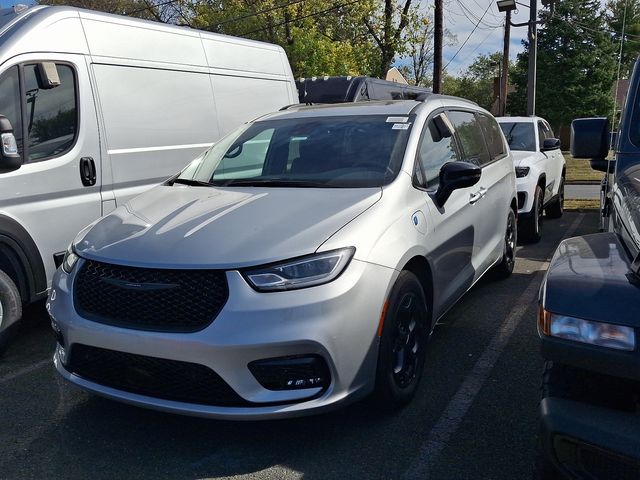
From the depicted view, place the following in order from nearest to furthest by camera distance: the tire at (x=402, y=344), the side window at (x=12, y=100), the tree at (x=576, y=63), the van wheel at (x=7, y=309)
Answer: the tire at (x=402, y=344)
the van wheel at (x=7, y=309)
the side window at (x=12, y=100)
the tree at (x=576, y=63)

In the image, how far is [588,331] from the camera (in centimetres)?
198

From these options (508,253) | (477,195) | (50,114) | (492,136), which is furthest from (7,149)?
(508,253)

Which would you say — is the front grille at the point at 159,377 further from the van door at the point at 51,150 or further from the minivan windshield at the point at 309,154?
the van door at the point at 51,150

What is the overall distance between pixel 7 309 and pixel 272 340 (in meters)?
2.51

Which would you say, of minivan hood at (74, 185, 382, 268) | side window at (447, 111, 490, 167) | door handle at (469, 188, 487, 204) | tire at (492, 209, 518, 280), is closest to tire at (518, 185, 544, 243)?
tire at (492, 209, 518, 280)

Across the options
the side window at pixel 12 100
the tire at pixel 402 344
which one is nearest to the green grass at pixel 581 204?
the tire at pixel 402 344

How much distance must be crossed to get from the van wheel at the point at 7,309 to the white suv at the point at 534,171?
5.86m

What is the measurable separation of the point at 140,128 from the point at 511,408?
3.81m

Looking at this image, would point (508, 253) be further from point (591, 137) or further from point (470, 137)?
point (591, 137)

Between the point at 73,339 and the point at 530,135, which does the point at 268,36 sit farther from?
the point at 73,339

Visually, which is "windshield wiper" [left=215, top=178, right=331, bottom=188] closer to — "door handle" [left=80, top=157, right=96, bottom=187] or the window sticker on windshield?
the window sticker on windshield

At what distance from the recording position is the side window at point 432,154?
3.88m

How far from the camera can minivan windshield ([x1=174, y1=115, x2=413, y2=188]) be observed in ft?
12.2

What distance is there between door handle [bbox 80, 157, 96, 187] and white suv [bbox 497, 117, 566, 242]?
16.9 ft
